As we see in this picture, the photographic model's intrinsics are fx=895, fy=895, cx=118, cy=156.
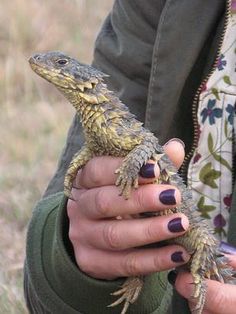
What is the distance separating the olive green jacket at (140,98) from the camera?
71.1 inches

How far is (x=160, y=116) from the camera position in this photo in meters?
1.99

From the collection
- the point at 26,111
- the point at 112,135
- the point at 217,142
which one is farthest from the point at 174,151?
the point at 26,111

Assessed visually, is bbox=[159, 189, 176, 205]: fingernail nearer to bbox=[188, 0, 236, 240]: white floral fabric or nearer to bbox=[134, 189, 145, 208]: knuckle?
bbox=[134, 189, 145, 208]: knuckle

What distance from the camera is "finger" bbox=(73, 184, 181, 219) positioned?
1.49 m

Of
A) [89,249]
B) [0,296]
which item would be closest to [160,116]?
[89,249]

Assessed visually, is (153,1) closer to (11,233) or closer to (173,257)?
(173,257)

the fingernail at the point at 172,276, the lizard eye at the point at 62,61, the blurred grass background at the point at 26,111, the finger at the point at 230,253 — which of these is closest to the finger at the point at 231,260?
the finger at the point at 230,253

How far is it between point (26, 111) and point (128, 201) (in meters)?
3.02

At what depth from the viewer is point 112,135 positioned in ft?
5.09

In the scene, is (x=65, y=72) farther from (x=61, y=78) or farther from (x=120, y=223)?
(x=120, y=223)

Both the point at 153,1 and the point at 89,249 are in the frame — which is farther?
the point at 153,1

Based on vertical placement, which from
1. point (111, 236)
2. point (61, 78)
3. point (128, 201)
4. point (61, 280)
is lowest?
point (61, 280)

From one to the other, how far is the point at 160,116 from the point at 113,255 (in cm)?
44

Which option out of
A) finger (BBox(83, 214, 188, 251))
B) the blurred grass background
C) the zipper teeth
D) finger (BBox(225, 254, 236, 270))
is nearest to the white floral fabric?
the zipper teeth
